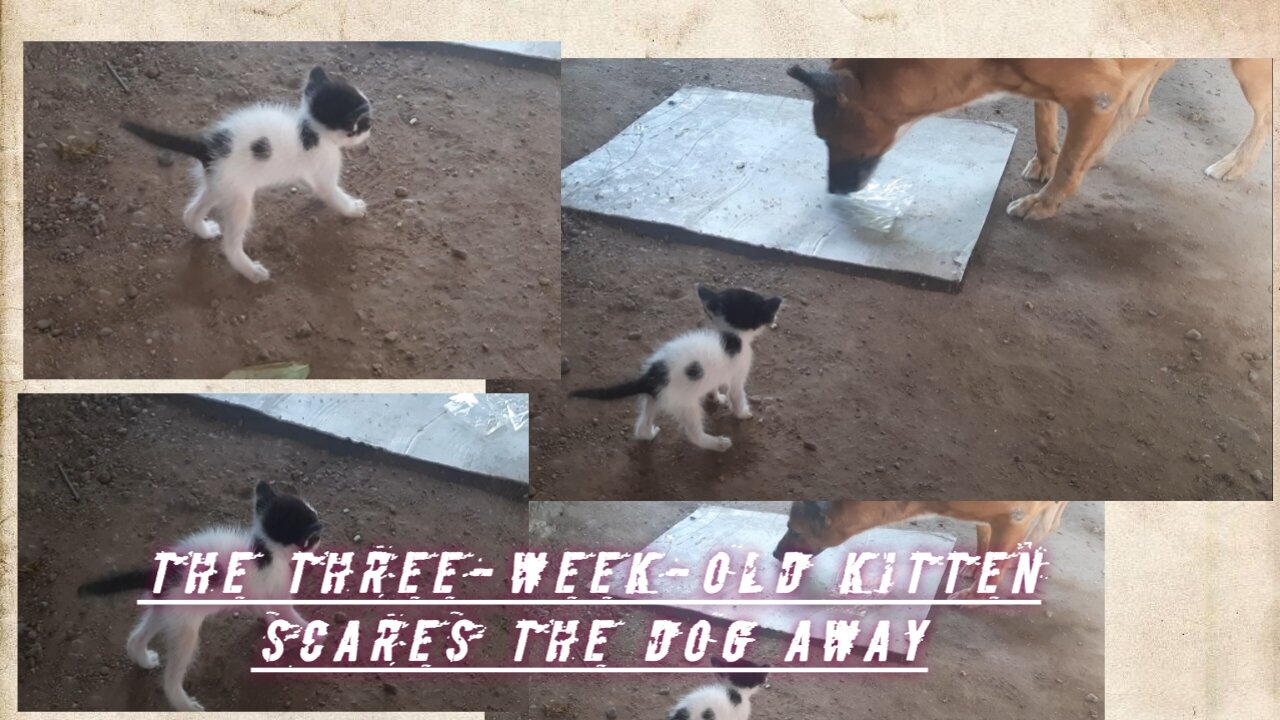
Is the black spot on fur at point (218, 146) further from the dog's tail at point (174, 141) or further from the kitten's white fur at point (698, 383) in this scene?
the kitten's white fur at point (698, 383)

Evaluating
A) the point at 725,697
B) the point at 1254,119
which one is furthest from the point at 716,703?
the point at 1254,119

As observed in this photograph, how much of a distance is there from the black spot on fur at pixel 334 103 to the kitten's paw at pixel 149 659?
1.06 m

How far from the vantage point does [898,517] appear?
1.94m

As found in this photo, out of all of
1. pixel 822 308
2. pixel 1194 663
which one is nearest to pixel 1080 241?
pixel 822 308

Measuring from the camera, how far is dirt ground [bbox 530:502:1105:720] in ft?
6.36

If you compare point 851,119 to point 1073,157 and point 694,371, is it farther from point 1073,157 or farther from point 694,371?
point 694,371

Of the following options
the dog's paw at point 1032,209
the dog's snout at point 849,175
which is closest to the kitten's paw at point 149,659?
the dog's snout at point 849,175

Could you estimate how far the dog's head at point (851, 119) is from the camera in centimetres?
197

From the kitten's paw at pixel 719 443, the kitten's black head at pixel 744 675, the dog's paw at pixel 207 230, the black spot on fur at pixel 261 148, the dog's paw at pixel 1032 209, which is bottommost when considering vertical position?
the kitten's black head at pixel 744 675

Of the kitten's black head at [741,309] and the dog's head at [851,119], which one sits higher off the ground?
the dog's head at [851,119]

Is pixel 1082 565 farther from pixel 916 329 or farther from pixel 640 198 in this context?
pixel 640 198

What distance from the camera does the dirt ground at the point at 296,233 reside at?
1909 mm

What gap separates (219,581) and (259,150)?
82 centimetres

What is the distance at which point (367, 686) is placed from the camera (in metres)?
1.94
